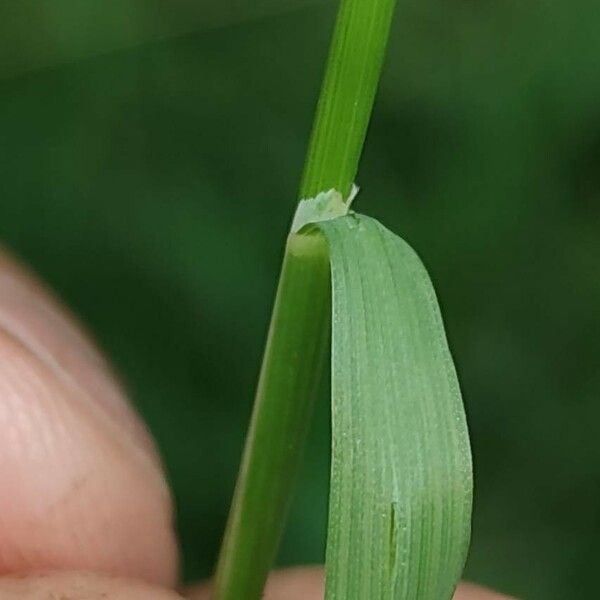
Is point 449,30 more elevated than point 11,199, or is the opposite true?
point 449,30

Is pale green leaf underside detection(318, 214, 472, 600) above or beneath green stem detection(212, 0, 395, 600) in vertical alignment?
beneath

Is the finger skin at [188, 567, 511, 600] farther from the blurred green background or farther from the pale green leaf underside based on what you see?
the pale green leaf underside

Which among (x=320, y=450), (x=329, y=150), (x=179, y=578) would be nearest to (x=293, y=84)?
(x=320, y=450)

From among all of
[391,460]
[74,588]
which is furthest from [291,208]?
[391,460]

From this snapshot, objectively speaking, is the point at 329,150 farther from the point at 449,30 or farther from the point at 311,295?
the point at 449,30

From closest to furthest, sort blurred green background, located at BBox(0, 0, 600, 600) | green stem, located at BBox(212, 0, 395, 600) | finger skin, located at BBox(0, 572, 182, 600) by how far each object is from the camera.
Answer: green stem, located at BBox(212, 0, 395, 600)
finger skin, located at BBox(0, 572, 182, 600)
blurred green background, located at BBox(0, 0, 600, 600)

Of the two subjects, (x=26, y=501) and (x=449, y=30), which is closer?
(x=26, y=501)

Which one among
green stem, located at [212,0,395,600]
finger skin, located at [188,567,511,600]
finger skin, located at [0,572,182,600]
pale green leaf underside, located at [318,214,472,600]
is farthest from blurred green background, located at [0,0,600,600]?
pale green leaf underside, located at [318,214,472,600]
